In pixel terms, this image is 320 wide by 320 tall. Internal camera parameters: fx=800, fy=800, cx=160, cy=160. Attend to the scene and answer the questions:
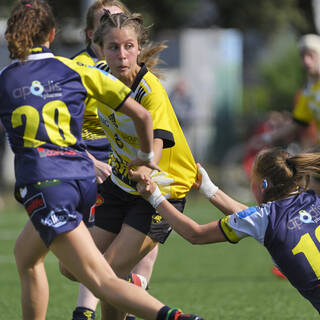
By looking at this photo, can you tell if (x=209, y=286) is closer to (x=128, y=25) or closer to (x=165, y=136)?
(x=165, y=136)

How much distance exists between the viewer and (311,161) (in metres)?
4.25

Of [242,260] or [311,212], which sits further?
[242,260]

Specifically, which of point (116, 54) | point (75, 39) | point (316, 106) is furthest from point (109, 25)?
point (75, 39)

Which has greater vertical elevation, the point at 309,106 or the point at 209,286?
the point at 309,106

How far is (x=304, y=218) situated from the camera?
4141 millimetres

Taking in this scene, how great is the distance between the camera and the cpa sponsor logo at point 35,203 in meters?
3.86

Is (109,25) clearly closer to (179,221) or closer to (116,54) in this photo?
(116,54)

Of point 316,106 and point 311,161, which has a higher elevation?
point 311,161

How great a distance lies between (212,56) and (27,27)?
810 inches

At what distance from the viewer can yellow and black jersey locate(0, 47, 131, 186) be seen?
387 centimetres

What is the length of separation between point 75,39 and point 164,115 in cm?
1578

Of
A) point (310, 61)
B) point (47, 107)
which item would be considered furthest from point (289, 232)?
point (310, 61)

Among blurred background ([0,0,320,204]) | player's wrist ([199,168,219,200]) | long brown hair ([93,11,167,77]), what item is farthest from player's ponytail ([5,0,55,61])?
blurred background ([0,0,320,204])

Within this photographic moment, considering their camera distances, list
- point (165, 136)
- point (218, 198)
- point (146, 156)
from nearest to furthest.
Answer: point (146, 156)
point (165, 136)
point (218, 198)
